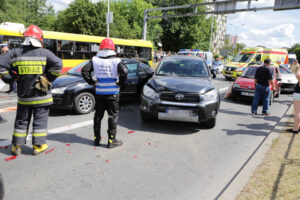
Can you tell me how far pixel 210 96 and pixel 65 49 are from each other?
476 inches

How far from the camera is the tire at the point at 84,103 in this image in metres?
6.16

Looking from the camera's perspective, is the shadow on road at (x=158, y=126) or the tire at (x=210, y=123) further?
the tire at (x=210, y=123)

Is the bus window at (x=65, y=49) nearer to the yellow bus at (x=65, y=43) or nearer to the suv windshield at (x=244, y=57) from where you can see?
the yellow bus at (x=65, y=43)

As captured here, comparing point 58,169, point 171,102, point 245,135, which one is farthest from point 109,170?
point 245,135

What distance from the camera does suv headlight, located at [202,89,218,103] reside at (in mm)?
5109

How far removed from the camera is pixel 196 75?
245 inches

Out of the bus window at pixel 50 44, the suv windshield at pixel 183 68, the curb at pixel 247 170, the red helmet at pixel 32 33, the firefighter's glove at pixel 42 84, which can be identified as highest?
the bus window at pixel 50 44

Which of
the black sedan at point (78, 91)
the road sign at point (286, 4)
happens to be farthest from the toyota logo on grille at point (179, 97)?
the road sign at point (286, 4)

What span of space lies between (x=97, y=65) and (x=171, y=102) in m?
1.85

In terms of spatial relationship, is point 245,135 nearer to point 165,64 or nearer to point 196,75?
point 196,75

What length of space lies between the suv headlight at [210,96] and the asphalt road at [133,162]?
2.60ft

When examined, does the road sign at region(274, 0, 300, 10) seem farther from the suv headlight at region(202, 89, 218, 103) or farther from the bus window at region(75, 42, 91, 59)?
the suv headlight at region(202, 89, 218, 103)

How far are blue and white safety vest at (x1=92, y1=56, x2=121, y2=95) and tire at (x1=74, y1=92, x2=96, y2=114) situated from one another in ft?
7.57

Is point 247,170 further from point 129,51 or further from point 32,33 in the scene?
point 129,51
